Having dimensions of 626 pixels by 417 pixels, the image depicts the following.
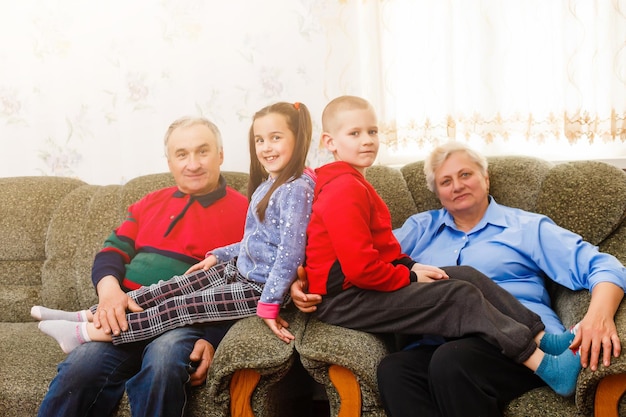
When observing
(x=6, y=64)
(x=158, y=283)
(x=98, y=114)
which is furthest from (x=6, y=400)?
(x=6, y=64)

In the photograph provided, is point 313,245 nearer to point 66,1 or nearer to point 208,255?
point 208,255

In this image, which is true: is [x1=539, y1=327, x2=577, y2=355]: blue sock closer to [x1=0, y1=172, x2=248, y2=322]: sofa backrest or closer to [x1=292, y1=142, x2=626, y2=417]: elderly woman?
[x1=292, y1=142, x2=626, y2=417]: elderly woman

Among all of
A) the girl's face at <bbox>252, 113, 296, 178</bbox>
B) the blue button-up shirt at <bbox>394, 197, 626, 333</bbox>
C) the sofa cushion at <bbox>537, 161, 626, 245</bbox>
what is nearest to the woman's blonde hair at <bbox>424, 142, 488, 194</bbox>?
the blue button-up shirt at <bbox>394, 197, 626, 333</bbox>

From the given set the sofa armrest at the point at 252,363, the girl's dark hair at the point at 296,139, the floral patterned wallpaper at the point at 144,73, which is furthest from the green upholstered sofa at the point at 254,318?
the girl's dark hair at the point at 296,139

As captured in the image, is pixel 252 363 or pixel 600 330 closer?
pixel 600 330

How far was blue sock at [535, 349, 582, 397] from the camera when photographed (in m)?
1.33

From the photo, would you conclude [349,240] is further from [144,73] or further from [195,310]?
[144,73]

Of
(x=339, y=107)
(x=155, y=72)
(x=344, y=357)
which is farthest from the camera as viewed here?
(x=155, y=72)

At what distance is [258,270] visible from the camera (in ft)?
5.59

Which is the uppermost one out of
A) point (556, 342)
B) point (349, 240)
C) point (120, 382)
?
point (349, 240)

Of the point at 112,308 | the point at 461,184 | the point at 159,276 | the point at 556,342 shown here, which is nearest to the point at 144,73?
the point at 159,276

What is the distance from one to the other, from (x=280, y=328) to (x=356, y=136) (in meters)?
0.56

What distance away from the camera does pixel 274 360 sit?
1.47 meters

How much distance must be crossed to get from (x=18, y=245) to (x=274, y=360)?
1.31 metres
